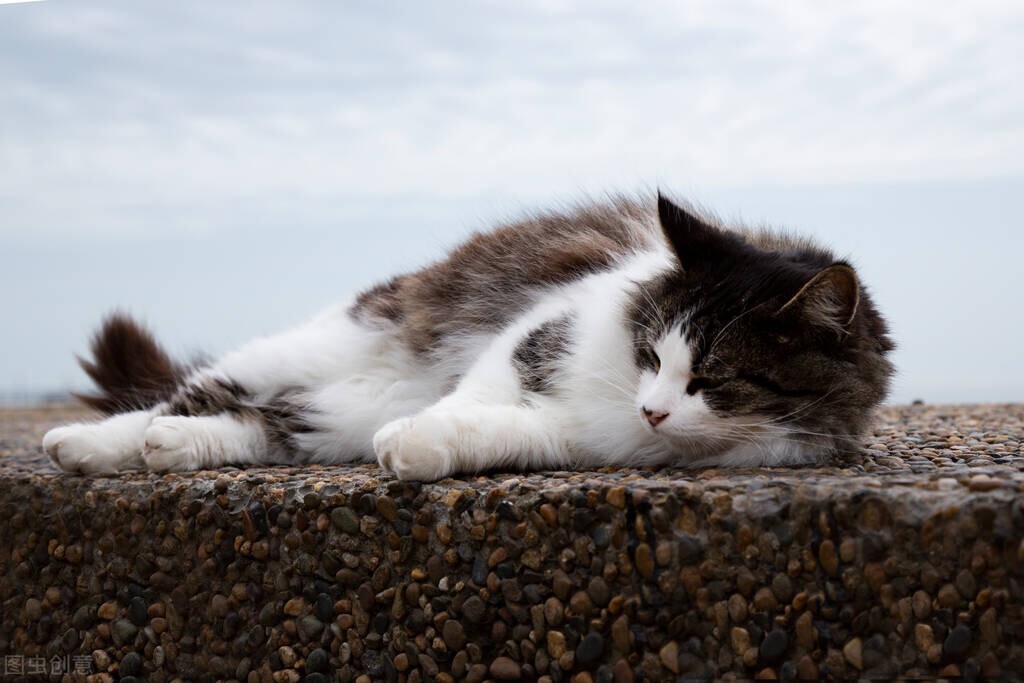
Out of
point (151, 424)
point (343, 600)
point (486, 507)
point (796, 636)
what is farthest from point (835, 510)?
point (151, 424)

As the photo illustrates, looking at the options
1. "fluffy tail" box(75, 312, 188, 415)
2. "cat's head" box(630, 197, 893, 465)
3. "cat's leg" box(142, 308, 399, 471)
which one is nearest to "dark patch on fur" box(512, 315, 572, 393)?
"cat's head" box(630, 197, 893, 465)

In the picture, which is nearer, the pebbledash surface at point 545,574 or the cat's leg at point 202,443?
the pebbledash surface at point 545,574

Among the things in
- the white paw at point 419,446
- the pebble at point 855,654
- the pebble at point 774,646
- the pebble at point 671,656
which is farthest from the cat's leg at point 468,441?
the pebble at point 855,654

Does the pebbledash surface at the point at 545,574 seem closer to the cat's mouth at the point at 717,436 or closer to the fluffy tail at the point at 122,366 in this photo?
A: the cat's mouth at the point at 717,436

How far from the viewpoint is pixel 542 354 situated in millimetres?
2213

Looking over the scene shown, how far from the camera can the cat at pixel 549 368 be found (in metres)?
1.90

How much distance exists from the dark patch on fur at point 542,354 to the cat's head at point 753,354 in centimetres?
21

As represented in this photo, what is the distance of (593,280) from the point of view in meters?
2.44

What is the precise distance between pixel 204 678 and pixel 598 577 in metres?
1.01

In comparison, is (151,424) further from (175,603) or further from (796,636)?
(796,636)

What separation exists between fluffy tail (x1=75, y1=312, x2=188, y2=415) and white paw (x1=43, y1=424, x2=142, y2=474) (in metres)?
0.47

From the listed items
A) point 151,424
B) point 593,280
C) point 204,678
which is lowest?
point 204,678

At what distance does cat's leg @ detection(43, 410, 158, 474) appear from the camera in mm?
2488

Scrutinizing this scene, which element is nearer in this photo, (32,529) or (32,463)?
(32,529)
